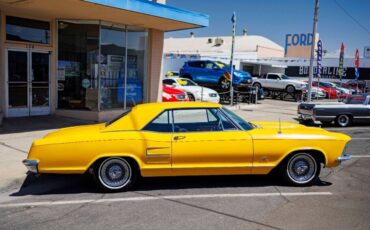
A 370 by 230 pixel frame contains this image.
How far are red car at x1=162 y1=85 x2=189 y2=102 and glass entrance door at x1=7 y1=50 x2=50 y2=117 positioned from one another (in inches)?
229

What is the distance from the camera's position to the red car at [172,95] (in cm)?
1775

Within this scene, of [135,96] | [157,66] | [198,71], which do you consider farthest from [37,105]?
[198,71]

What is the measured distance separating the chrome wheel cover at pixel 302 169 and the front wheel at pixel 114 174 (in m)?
2.57

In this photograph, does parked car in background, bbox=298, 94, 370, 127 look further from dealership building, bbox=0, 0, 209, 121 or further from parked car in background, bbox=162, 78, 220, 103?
parked car in background, bbox=162, 78, 220, 103

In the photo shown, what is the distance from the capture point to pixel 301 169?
649 cm

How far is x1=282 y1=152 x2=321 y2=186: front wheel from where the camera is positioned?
645 cm

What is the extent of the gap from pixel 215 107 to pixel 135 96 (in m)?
9.13

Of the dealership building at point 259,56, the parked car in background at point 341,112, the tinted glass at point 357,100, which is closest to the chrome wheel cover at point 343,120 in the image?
the parked car in background at point 341,112

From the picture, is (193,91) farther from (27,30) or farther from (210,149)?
(210,149)

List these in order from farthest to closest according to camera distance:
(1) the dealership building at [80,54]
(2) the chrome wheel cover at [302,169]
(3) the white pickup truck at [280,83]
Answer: (3) the white pickup truck at [280,83]
(1) the dealership building at [80,54]
(2) the chrome wheel cover at [302,169]

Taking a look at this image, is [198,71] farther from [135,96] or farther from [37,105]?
[37,105]

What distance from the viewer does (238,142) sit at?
6.22 metres

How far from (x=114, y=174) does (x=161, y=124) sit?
1.07m

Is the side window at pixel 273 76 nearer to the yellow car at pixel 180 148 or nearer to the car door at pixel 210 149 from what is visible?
the yellow car at pixel 180 148
